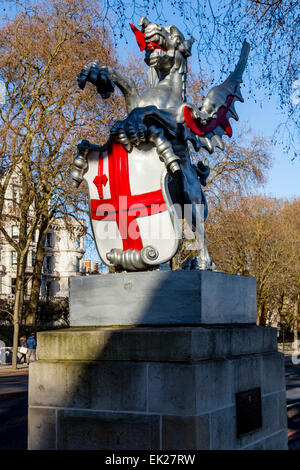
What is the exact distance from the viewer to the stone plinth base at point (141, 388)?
4395 millimetres

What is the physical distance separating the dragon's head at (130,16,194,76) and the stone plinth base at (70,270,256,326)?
87.9 inches

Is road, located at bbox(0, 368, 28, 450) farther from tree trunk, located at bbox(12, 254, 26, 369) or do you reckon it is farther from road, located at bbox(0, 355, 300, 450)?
tree trunk, located at bbox(12, 254, 26, 369)

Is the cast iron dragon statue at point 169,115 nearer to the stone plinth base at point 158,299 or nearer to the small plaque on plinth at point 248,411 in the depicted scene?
the stone plinth base at point 158,299

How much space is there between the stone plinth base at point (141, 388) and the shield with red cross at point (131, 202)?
86 cm

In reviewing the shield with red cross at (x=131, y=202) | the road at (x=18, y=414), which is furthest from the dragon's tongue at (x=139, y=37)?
the road at (x=18, y=414)

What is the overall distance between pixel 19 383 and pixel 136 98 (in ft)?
44.0

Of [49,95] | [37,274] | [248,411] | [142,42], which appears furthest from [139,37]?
[37,274]

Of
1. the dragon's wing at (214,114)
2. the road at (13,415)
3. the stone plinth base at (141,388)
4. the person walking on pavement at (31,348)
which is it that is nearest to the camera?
the stone plinth base at (141,388)

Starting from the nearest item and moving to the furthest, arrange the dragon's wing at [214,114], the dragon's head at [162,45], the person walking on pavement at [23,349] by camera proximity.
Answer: the dragon's wing at [214,114], the dragon's head at [162,45], the person walking on pavement at [23,349]

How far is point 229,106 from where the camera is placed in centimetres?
646

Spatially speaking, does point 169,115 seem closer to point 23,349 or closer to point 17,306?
point 17,306
